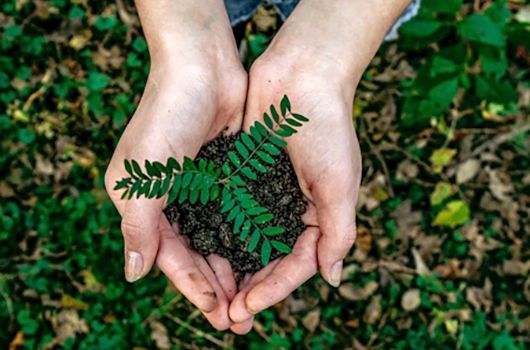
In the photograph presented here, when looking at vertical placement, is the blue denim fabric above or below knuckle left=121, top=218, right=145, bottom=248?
below

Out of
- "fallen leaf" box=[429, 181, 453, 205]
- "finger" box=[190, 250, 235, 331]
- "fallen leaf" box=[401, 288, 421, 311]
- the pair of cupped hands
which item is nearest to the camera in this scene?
the pair of cupped hands

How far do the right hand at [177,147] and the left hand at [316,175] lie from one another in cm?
12

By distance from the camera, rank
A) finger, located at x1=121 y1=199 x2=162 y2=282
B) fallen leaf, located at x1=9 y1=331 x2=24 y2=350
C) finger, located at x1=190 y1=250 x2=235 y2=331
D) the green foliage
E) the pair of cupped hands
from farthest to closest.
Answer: fallen leaf, located at x1=9 y1=331 x2=24 y2=350 → the green foliage → finger, located at x1=190 y1=250 x2=235 y2=331 → the pair of cupped hands → finger, located at x1=121 y1=199 x2=162 y2=282

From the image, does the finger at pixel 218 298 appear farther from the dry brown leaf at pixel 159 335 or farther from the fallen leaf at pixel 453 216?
the fallen leaf at pixel 453 216

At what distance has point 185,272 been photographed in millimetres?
2350

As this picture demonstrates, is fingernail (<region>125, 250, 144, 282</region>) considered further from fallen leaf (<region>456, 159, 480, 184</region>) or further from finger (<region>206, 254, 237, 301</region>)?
fallen leaf (<region>456, 159, 480, 184</region>)

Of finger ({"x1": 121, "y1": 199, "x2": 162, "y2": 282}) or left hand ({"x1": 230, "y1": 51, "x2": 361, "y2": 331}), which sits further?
left hand ({"x1": 230, "y1": 51, "x2": 361, "y2": 331})

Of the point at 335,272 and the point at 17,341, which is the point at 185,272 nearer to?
the point at 335,272

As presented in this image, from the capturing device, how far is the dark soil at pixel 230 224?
2465 mm

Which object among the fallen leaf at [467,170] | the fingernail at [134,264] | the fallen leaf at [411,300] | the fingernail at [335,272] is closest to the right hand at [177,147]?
the fingernail at [134,264]

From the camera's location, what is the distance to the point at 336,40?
2549 mm

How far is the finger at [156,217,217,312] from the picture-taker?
234 cm

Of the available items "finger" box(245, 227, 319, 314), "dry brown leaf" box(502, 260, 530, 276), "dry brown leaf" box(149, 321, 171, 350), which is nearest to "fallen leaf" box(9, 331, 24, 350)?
"dry brown leaf" box(149, 321, 171, 350)

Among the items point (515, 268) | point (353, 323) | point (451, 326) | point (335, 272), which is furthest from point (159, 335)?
point (515, 268)
